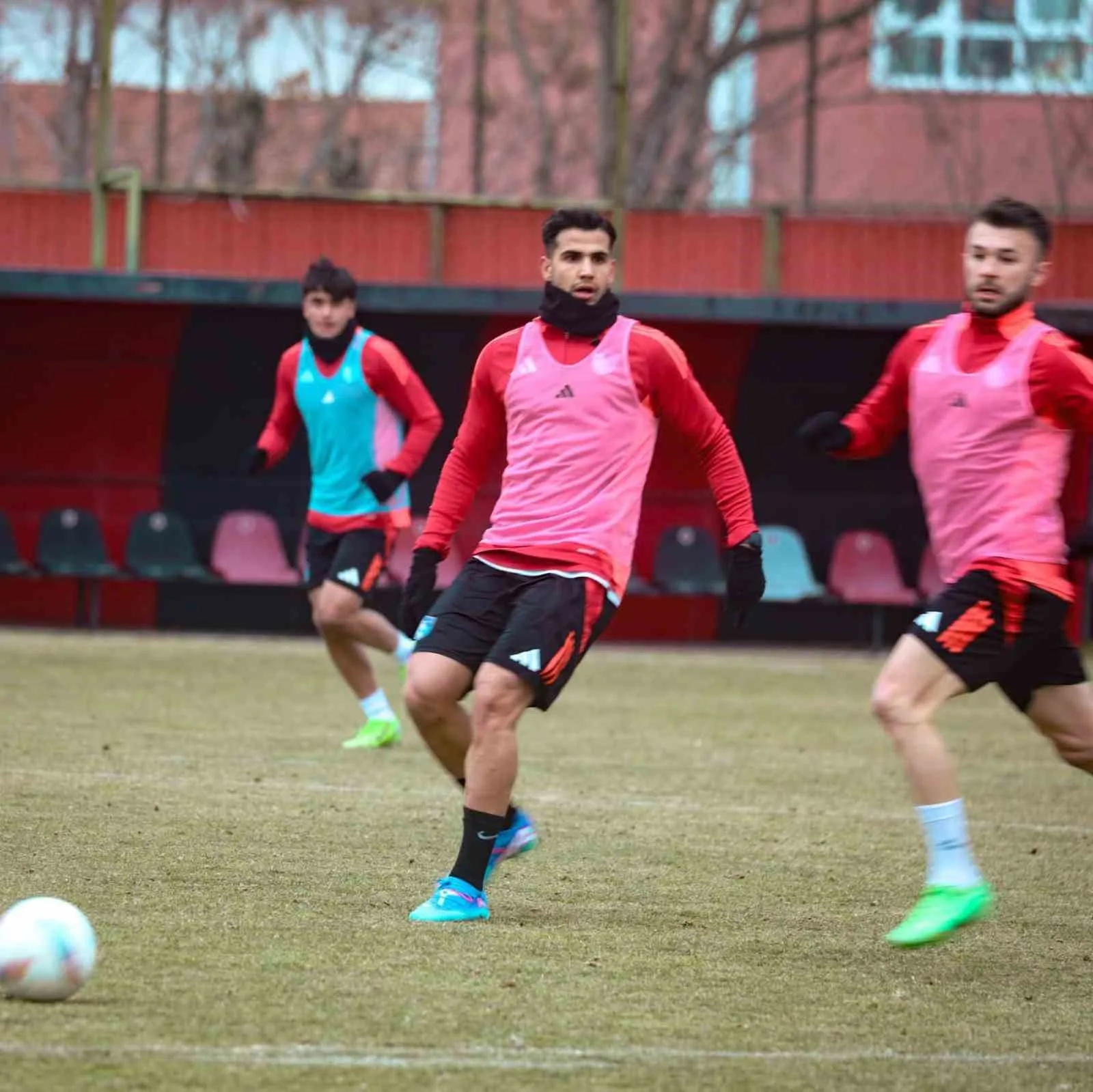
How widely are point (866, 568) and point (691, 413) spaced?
38.1ft

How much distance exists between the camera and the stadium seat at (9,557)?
16.2 meters

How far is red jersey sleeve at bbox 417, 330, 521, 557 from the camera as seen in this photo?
6082 mm

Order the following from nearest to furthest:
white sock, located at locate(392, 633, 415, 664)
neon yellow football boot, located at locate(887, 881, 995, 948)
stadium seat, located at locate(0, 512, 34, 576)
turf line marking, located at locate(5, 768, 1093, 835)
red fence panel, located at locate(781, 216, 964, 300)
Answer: neon yellow football boot, located at locate(887, 881, 995, 948) < turf line marking, located at locate(5, 768, 1093, 835) < white sock, located at locate(392, 633, 415, 664) < stadium seat, located at locate(0, 512, 34, 576) < red fence panel, located at locate(781, 216, 964, 300)

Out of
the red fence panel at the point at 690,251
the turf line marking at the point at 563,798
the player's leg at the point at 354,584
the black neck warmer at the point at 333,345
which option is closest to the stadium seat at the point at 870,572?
the red fence panel at the point at 690,251

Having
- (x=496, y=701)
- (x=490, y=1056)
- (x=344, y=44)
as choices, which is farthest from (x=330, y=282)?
(x=344, y=44)

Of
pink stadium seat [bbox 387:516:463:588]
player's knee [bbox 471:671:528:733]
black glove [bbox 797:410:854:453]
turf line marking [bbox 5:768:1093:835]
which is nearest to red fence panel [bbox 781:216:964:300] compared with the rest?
pink stadium seat [bbox 387:516:463:588]

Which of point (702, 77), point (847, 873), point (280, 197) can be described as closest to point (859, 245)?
point (280, 197)

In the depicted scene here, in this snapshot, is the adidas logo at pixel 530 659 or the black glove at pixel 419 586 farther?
the black glove at pixel 419 586

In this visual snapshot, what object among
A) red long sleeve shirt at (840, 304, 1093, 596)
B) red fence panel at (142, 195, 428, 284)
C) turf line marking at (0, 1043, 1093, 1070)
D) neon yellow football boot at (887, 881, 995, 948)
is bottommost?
turf line marking at (0, 1043, 1093, 1070)

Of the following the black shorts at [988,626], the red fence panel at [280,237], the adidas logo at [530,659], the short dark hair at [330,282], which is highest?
the red fence panel at [280,237]

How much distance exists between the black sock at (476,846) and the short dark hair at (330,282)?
4370 millimetres

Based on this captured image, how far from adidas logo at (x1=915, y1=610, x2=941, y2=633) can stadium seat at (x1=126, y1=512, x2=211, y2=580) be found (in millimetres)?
11508

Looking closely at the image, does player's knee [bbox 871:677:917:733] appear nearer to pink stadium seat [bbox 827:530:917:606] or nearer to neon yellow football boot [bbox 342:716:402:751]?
neon yellow football boot [bbox 342:716:402:751]

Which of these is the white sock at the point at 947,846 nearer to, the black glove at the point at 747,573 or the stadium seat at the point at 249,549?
the black glove at the point at 747,573
